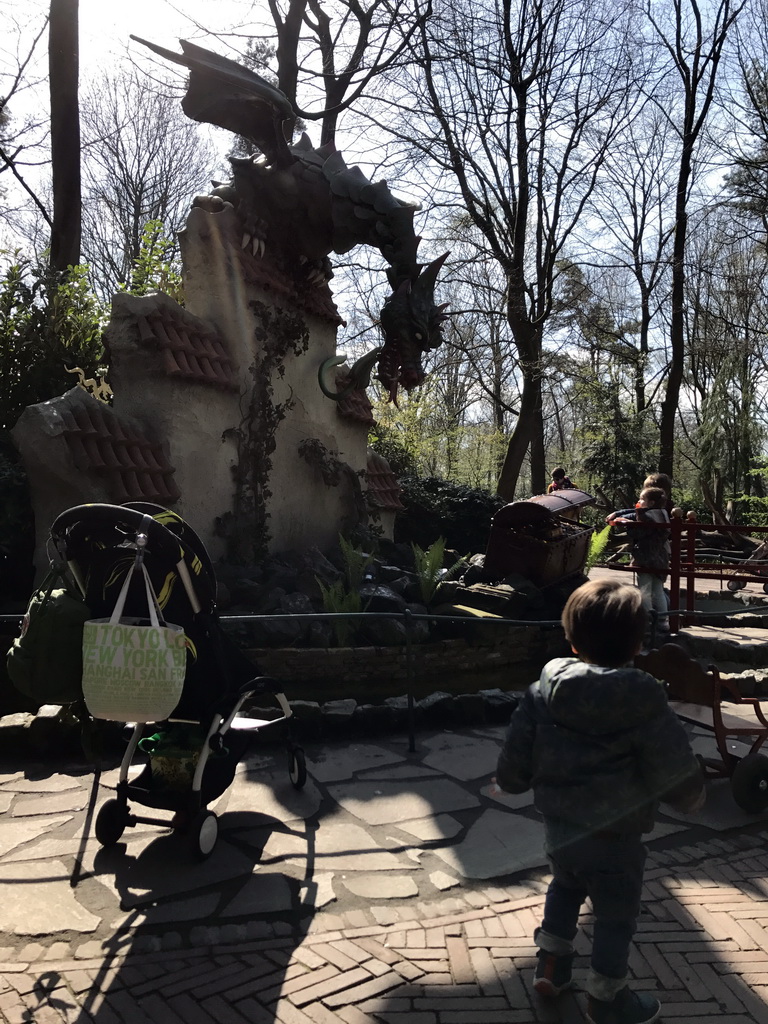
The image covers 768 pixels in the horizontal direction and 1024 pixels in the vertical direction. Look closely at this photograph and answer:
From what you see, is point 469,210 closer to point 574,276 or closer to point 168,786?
point 574,276

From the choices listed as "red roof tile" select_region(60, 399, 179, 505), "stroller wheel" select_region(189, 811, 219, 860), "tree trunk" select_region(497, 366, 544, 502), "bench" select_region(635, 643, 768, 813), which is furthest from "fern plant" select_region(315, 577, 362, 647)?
"tree trunk" select_region(497, 366, 544, 502)

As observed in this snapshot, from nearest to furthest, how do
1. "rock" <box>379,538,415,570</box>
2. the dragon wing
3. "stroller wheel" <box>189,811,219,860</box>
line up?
1. "stroller wheel" <box>189,811,219,860</box>
2. the dragon wing
3. "rock" <box>379,538,415,570</box>

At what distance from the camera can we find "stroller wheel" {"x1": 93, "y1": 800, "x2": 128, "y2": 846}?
3.45 meters

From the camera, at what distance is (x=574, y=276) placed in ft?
77.7

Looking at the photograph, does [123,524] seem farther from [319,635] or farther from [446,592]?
[446,592]

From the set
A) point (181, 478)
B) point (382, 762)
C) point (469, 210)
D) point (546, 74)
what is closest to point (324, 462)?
point (181, 478)

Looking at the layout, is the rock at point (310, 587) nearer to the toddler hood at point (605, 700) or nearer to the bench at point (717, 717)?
the bench at point (717, 717)

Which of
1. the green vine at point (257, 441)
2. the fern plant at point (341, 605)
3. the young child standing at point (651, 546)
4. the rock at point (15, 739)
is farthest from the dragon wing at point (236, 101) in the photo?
the rock at point (15, 739)

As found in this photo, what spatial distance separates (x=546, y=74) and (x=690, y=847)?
1976 cm

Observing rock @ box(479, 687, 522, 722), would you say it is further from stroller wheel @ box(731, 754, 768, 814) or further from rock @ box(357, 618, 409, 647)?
rock @ box(357, 618, 409, 647)

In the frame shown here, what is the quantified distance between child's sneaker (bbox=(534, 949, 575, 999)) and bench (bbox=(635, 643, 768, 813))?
1.86 metres

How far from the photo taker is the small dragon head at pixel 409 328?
8.95 metres

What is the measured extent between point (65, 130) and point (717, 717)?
13.6 metres

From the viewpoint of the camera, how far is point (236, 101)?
858cm
